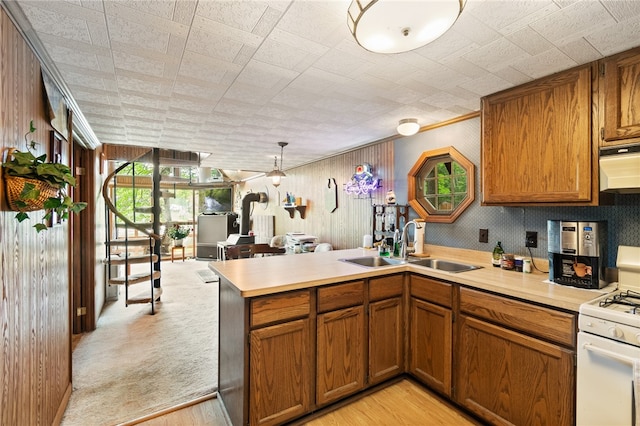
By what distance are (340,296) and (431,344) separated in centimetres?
83

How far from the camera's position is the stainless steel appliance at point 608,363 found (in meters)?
1.32

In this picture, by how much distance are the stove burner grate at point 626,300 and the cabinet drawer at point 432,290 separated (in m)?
0.80

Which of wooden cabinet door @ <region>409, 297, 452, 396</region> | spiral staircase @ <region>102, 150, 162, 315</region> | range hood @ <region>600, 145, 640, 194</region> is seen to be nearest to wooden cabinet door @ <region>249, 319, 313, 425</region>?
wooden cabinet door @ <region>409, 297, 452, 396</region>

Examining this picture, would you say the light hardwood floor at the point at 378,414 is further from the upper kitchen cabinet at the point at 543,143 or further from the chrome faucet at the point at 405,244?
the upper kitchen cabinet at the point at 543,143

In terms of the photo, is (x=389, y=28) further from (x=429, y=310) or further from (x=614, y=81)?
(x=429, y=310)

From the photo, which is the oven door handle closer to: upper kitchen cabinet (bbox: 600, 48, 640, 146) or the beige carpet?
upper kitchen cabinet (bbox: 600, 48, 640, 146)

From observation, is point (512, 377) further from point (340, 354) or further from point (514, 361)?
point (340, 354)

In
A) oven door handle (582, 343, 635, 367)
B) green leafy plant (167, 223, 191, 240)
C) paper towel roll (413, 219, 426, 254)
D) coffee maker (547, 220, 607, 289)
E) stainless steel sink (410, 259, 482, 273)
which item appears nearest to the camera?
oven door handle (582, 343, 635, 367)

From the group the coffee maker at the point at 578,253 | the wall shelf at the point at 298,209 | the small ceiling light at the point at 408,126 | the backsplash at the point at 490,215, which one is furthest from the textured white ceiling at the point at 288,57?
the wall shelf at the point at 298,209

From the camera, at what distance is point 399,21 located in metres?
1.15

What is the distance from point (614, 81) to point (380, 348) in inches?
89.2

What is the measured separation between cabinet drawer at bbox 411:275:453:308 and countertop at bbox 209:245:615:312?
55 mm

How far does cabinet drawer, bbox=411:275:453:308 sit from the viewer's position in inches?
83.7

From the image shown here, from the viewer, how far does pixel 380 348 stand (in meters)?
2.27
